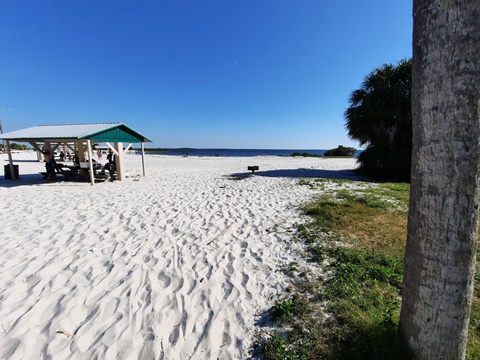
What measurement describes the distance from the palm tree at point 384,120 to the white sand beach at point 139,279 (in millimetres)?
10776

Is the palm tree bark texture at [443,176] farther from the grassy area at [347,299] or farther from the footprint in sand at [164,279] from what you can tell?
the footprint in sand at [164,279]

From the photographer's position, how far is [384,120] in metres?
14.2

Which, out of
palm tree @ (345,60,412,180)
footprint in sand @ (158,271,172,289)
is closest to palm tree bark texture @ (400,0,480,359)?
footprint in sand @ (158,271,172,289)

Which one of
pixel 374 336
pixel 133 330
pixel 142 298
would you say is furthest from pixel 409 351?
pixel 142 298

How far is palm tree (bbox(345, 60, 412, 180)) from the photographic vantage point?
13.4 metres

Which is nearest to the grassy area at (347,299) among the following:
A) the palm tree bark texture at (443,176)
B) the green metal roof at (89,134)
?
the palm tree bark texture at (443,176)

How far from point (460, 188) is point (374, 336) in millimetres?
1663

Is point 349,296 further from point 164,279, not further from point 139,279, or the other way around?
point 139,279

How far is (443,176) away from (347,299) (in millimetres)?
2149

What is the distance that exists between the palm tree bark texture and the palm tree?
1393cm

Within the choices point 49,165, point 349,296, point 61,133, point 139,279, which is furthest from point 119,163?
point 349,296

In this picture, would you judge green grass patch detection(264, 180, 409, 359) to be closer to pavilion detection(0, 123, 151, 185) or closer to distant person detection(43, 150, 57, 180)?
pavilion detection(0, 123, 151, 185)

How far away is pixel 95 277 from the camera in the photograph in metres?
3.53

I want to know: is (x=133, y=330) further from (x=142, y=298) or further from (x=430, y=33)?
(x=430, y=33)
